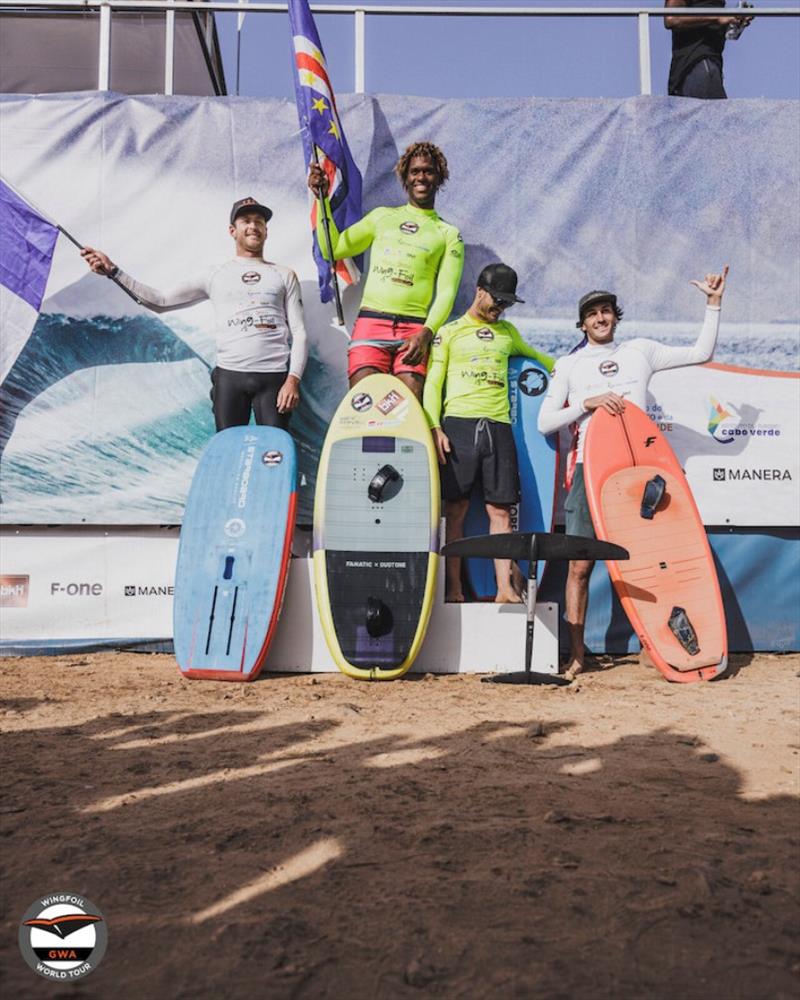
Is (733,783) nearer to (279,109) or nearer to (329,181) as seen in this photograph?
(329,181)

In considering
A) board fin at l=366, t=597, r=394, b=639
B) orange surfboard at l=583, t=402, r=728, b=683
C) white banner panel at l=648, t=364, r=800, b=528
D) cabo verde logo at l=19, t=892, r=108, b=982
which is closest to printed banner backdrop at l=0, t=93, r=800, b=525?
white banner panel at l=648, t=364, r=800, b=528

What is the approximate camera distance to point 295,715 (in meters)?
3.51

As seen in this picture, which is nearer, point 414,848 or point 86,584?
point 414,848

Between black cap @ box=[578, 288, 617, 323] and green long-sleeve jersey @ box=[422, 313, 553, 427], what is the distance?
1.53ft

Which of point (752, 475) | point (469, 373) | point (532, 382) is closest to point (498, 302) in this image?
point (469, 373)

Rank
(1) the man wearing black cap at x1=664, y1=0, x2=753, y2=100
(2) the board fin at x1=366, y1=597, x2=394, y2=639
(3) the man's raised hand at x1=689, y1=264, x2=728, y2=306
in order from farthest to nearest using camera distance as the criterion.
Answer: (1) the man wearing black cap at x1=664, y1=0, x2=753, y2=100, (3) the man's raised hand at x1=689, y1=264, x2=728, y2=306, (2) the board fin at x1=366, y1=597, x2=394, y2=639

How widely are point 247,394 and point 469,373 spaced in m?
1.25

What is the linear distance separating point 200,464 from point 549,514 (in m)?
1.96

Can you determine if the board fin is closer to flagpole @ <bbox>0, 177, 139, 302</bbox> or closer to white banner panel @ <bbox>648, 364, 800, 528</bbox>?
white banner panel @ <bbox>648, 364, 800, 528</bbox>

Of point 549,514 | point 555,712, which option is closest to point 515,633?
point 549,514

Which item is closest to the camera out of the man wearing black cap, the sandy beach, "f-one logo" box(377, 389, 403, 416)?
the sandy beach

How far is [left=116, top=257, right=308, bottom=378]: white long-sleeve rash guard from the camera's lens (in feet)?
16.7

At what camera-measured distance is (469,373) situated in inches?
197

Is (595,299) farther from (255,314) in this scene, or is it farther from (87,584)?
(87,584)
